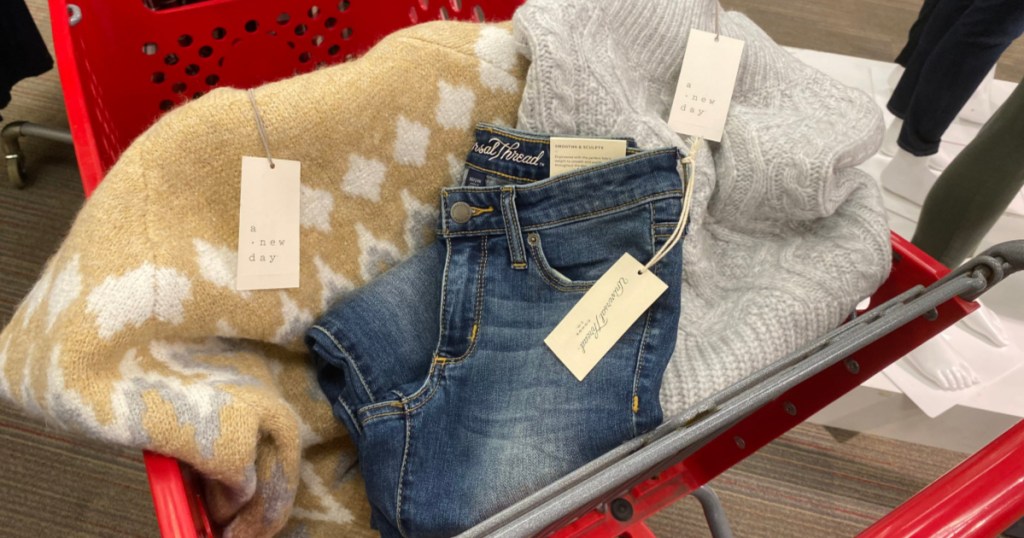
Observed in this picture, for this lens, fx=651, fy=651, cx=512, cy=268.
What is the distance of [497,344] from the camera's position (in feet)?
2.07

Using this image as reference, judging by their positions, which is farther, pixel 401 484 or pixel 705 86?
pixel 705 86

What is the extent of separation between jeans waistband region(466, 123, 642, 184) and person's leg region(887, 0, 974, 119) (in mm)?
897

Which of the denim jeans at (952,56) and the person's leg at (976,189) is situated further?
the denim jeans at (952,56)

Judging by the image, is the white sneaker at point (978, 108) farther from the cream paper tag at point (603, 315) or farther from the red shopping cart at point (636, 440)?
the cream paper tag at point (603, 315)

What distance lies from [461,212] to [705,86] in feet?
1.05

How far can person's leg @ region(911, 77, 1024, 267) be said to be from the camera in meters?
0.93

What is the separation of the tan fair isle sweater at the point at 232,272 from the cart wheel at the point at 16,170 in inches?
39.7

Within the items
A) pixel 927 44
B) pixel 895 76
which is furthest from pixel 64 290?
pixel 895 76

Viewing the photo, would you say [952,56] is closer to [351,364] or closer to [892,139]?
[892,139]

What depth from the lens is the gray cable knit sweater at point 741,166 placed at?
25.5 inches

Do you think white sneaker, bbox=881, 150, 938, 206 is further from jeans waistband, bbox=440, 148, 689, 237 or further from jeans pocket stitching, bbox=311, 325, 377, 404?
jeans pocket stitching, bbox=311, 325, 377, 404

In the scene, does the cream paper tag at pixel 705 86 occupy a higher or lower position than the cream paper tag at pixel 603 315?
higher

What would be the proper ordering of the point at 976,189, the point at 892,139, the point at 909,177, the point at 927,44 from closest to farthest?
the point at 976,189 < the point at 927,44 < the point at 909,177 < the point at 892,139

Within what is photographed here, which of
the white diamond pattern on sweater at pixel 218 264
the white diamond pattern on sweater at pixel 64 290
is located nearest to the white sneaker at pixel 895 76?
the white diamond pattern on sweater at pixel 218 264
